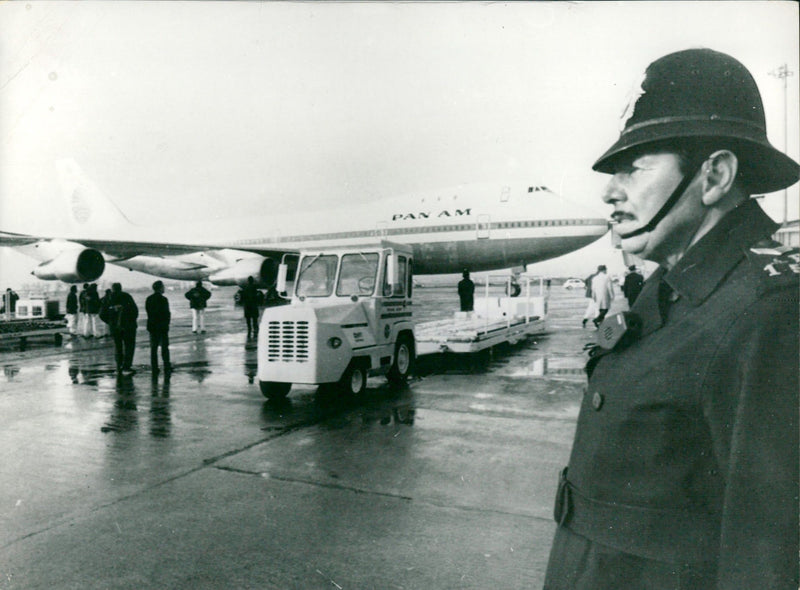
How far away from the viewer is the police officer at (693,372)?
3.34 feet

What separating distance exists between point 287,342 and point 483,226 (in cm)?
1481

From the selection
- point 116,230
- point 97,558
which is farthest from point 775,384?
point 116,230

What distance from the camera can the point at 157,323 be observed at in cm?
1061

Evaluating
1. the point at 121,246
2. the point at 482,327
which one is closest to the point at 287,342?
the point at 482,327

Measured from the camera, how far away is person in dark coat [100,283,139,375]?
34.5 feet

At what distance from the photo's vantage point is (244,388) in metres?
9.09

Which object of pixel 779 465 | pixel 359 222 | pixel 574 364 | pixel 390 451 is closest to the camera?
pixel 779 465

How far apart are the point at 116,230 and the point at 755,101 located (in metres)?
35.1

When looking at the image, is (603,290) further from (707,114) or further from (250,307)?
(707,114)

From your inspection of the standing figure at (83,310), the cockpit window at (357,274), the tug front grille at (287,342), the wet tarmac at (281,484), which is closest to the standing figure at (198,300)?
the standing figure at (83,310)

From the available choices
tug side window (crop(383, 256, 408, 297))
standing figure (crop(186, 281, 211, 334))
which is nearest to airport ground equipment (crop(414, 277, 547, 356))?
tug side window (crop(383, 256, 408, 297))

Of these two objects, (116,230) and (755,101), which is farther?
(116,230)

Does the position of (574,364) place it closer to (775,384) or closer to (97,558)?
(97,558)

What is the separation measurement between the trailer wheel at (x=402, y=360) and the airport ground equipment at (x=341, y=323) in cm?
2
